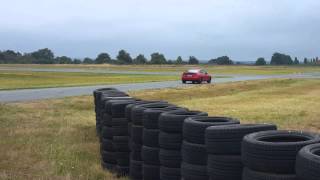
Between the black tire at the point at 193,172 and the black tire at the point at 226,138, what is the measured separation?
1.49 feet

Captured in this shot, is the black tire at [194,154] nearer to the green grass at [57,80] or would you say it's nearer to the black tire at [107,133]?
the black tire at [107,133]

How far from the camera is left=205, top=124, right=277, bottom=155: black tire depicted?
6.06m

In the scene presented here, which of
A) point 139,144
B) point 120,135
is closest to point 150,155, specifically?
point 139,144

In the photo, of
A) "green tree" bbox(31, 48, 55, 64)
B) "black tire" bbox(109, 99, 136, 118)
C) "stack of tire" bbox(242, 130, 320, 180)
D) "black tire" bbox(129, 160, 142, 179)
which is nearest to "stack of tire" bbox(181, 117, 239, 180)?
"stack of tire" bbox(242, 130, 320, 180)

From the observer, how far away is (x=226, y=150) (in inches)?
239

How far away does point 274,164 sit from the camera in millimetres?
5004

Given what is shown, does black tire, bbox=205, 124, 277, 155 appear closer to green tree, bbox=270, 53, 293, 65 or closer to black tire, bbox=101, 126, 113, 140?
black tire, bbox=101, 126, 113, 140

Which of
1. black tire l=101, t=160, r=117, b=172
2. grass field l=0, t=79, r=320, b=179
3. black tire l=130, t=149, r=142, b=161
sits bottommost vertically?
grass field l=0, t=79, r=320, b=179

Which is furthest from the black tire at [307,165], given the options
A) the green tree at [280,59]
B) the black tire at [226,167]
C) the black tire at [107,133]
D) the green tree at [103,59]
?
the green tree at [280,59]

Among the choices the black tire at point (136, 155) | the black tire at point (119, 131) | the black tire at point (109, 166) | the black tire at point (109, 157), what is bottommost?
the black tire at point (109, 166)

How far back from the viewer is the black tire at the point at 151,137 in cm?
816

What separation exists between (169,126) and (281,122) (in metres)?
10.1

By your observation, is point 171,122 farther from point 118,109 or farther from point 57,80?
point 57,80

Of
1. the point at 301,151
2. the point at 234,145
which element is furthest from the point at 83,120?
the point at 301,151
